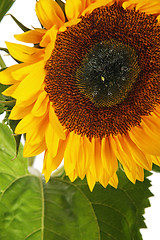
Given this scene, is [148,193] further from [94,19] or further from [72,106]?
[94,19]

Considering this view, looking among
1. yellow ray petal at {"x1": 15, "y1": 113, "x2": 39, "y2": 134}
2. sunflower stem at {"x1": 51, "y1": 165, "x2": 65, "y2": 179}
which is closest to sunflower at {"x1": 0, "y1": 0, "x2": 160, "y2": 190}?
yellow ray petal at {"x1": 15, "y1": 113, "x2": 39, "y2": 134}

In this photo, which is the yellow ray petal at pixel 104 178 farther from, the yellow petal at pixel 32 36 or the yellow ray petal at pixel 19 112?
the yellow petal at pixel 32 36

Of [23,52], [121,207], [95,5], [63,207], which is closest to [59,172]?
[63,207]

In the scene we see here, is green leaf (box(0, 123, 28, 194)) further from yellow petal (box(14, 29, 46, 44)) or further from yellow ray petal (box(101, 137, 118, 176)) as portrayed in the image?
yellow petal (box(14, 29, 46, 44))

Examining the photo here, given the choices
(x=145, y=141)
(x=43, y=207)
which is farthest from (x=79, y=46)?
(x=43, y=207)

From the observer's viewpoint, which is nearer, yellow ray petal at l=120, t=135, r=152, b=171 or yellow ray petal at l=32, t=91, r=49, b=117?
yellow ray petal at l=32, t=91, r=49, b=117

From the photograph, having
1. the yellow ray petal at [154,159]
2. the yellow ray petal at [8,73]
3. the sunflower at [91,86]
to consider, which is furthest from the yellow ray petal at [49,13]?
the yellow ray petal at [154,159]

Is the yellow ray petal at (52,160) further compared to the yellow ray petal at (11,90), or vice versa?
the yellow ray petal at (52,160)

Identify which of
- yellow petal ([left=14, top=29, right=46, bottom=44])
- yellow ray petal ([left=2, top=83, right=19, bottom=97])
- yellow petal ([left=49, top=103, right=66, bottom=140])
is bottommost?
yellow petal ([left=49, top=103, right=66, bottom=140])
